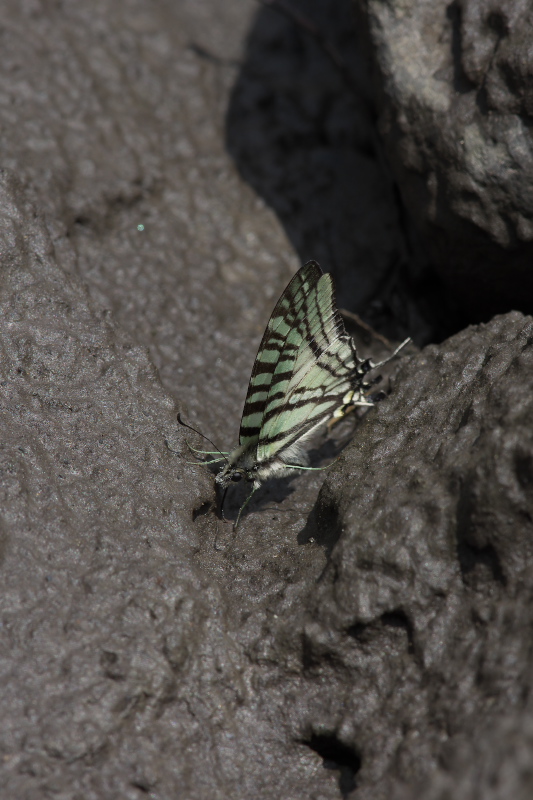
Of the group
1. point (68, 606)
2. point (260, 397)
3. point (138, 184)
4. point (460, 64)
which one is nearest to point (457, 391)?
point (260, 397)

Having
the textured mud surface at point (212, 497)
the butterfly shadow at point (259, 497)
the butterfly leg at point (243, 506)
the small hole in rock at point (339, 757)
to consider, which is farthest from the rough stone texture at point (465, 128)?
the small hole in rock at point (339, 757)

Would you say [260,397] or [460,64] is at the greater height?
[460,64]

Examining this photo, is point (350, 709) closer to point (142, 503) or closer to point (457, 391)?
point (142, 503)

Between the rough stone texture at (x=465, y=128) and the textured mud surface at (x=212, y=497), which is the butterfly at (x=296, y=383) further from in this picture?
the rough stone texture at (x=465, y=128)

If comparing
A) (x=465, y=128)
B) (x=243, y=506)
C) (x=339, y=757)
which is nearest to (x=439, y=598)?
(x=339, y=757)

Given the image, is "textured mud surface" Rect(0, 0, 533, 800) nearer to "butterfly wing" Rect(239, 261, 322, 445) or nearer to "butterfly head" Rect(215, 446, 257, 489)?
"butterfly head" Rect(215, 446, 257, 489)
